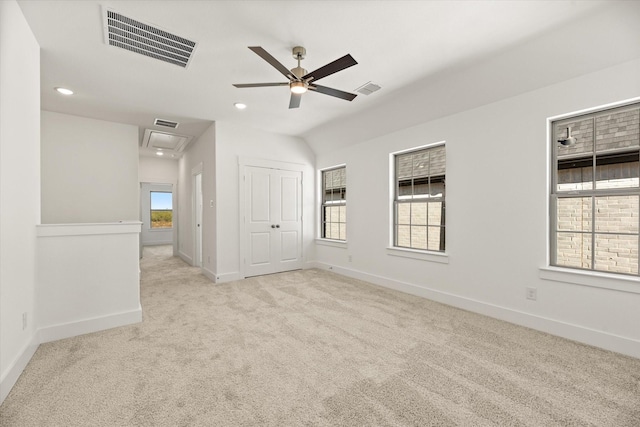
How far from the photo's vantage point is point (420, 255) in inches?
160

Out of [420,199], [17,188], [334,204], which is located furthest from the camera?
[334,204]

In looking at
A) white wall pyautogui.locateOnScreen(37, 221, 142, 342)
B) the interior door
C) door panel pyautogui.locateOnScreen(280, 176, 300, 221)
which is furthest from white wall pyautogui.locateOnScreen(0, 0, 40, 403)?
door panel pyautogui.locateOnScreen(280, 176, 300, 221)

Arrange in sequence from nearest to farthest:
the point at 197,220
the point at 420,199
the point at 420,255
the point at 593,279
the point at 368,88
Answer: the point at 593,279
the point at 368,88
the point at 420,255
the point at 420,199
the point at 197,220

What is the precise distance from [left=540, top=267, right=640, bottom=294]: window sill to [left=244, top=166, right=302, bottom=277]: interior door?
408 centimetres

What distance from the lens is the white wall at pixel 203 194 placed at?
5105mm

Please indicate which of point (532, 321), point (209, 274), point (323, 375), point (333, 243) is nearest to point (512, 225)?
point (532, 321)

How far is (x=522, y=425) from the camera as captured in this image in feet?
5.21

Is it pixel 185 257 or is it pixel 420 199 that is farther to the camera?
pixel 185 257

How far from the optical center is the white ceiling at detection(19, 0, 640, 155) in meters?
2.21

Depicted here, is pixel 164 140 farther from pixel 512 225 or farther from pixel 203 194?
pixel 512 225

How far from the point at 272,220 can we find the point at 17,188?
365 cm

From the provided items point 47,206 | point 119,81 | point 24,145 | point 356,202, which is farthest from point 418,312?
point 47,206

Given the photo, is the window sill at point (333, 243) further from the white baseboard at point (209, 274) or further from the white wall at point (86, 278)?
the white wall at point (86, 278)

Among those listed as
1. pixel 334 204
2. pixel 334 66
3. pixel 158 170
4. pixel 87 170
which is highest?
pixel 334 66
